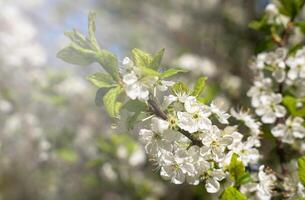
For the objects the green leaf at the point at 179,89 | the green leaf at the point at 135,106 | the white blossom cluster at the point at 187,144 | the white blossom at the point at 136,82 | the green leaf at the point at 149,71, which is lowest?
the white blossom cluster at the point at 187,144

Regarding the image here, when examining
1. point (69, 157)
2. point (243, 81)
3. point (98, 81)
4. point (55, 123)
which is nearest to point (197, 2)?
point (243, 81)

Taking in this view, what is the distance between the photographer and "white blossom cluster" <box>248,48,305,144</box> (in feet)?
5.93

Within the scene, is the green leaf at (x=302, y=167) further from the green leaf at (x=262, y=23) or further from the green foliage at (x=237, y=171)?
the green leaf at (x=262, y=23)

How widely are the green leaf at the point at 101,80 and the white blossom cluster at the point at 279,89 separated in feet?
2.33

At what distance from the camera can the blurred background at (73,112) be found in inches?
134

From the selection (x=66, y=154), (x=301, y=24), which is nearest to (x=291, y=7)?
(x=301, y=24)

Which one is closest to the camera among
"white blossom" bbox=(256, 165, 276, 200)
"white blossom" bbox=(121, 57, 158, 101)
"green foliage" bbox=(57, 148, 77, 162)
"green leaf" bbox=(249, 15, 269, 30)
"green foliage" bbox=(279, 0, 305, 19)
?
"white blossom" bbox=(121, 57, 158, 101)

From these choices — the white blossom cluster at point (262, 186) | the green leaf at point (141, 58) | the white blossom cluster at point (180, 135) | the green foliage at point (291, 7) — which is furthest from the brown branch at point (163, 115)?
the green foliage at point (291, 7)

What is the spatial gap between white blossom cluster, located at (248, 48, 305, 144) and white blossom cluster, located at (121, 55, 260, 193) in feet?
1.61

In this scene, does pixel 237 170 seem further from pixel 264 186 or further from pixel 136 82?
pixel 136 82

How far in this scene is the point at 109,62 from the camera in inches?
52.1

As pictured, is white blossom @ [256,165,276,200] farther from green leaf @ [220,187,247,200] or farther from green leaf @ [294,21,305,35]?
green leaf @ [294,21,305,35]

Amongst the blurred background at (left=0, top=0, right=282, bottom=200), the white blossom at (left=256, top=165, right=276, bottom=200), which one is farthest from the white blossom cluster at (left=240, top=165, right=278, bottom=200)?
A: the blurred background at (left=0, top=0, right=282, bottom=200)

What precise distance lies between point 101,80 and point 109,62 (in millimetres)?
53
